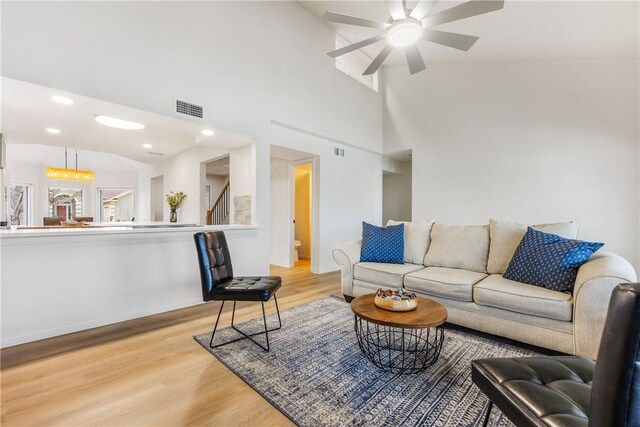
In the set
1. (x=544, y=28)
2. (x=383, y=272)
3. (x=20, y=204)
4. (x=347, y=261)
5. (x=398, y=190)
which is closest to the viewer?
(x=383, y=272)

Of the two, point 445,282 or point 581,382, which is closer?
point 581,382

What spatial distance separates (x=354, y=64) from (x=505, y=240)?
463 cm

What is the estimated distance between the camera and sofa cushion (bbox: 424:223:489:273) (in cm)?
293

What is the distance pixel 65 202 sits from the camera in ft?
26.9

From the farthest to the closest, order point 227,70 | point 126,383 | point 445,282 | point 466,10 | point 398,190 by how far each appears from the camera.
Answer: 1. point 398,190
2. point 227,70
3. point 445,282
4. point 466,10
5. point 126,383

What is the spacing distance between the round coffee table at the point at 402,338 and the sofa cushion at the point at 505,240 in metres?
1.06

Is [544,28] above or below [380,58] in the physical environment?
above

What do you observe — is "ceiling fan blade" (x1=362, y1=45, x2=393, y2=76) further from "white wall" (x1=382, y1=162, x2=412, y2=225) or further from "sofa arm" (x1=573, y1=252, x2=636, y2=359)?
"white wall" (x1=382, y1=162, x2=412, y2=225)

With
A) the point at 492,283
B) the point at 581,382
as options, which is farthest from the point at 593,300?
the point at 581,382

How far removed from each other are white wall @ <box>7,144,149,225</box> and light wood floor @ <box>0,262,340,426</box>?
19.9ft

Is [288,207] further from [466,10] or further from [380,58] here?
[466,10]

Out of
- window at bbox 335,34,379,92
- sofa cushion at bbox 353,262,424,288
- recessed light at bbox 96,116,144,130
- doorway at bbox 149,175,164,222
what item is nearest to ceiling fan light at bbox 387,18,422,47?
sofa cushion at bbox 353,262,424,288

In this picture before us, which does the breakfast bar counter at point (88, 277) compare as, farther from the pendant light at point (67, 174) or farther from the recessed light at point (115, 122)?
the pendant light at point (67, 174)

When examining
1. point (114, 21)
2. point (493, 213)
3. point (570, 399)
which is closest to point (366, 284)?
point (570, 399)
